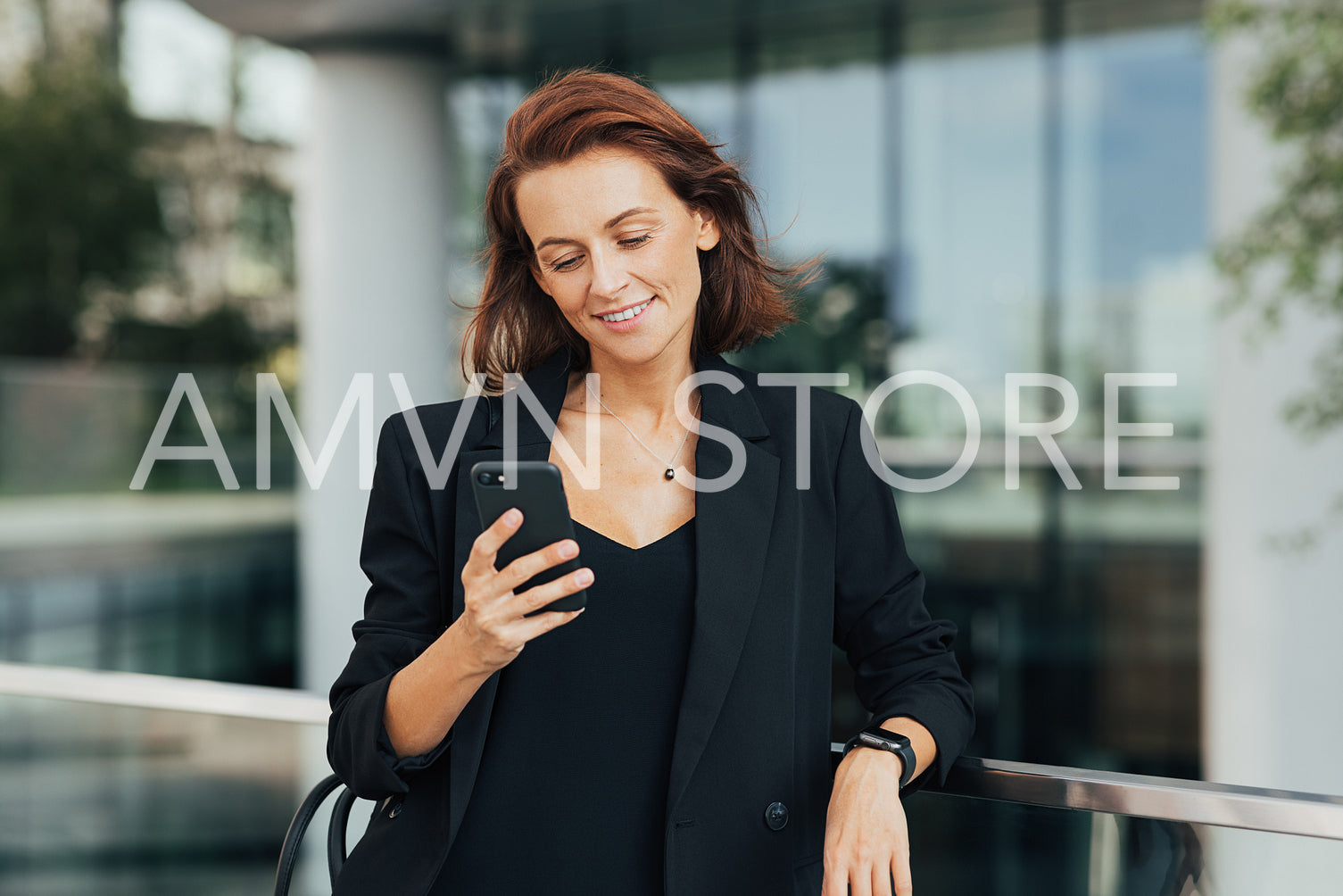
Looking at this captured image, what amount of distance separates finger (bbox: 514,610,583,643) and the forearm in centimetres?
9

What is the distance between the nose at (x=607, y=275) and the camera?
160cm

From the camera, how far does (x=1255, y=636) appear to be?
6.12 metres

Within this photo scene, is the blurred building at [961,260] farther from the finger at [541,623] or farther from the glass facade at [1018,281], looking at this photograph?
the finger at [541,623]

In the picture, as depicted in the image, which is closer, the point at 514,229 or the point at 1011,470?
the point at 514,229

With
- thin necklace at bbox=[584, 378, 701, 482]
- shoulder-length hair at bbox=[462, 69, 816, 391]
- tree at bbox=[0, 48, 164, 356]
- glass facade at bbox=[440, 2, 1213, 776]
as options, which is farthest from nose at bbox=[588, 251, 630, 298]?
tree at bbox=[0, 48, 164, 356]

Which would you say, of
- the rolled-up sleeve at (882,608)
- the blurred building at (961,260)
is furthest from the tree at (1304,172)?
the rolled-up sleeve at (882,608)

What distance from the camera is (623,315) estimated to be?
165 cm

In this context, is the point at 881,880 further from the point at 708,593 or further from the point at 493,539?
the point at 493,539

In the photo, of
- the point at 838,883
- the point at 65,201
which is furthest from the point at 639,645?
the point at 65,201

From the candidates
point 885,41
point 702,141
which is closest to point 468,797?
point 702,141

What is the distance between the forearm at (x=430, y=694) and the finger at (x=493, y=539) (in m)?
0.11

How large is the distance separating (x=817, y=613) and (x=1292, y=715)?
18.0 feet

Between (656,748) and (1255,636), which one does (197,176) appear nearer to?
(1255,636)

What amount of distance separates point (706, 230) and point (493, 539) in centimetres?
74
